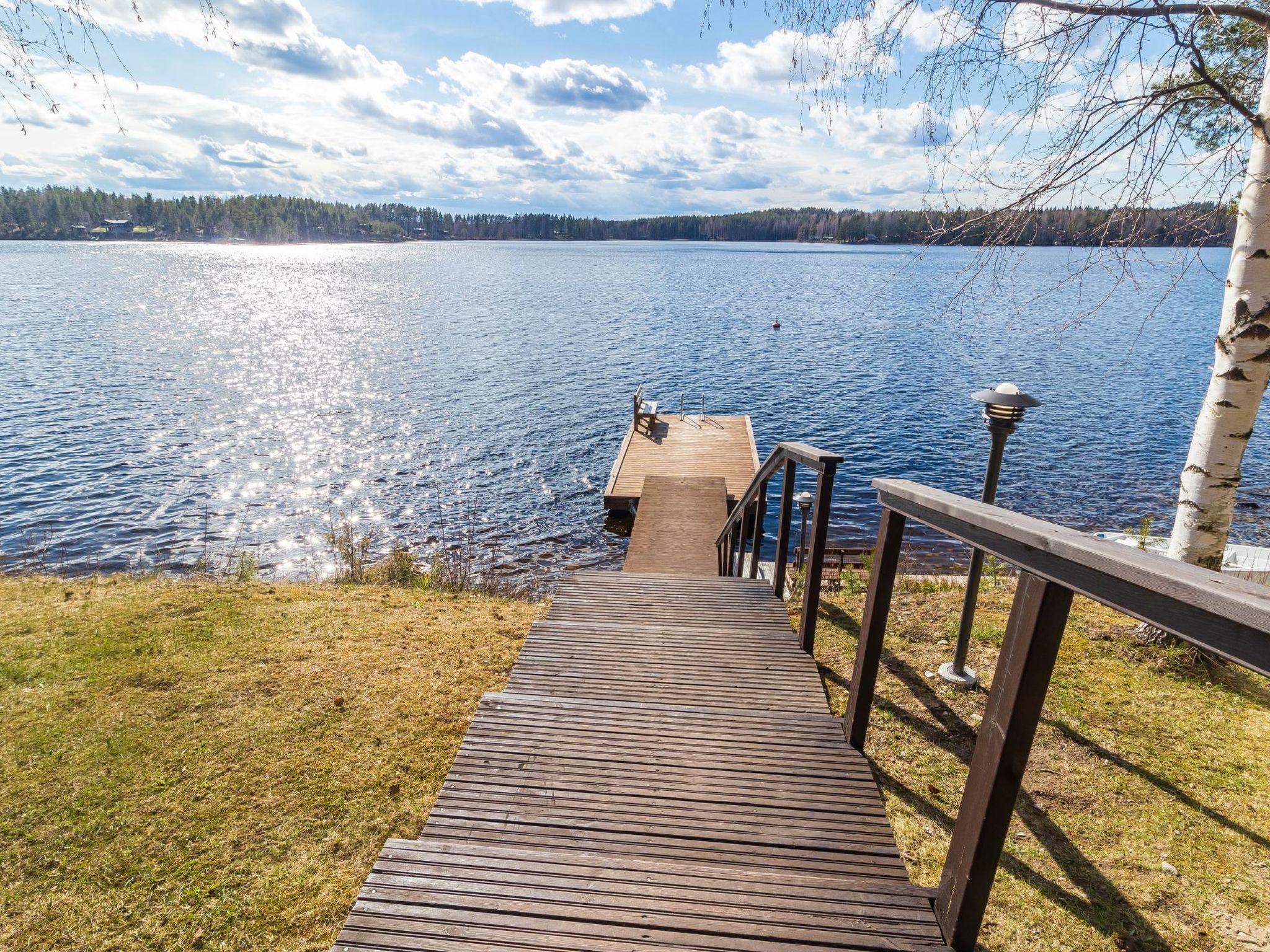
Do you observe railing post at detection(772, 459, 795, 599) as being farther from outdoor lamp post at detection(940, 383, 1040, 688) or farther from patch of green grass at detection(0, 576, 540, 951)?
patch of green grass at detection(0, 576, 540, 951)

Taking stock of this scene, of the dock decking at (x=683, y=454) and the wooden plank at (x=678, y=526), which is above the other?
the wooden plank at (x=678, y=526)

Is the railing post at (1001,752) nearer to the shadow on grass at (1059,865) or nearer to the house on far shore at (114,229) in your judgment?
the shadow on grass at (1059,865)

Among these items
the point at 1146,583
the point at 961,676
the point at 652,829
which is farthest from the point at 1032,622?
the point at 961,676

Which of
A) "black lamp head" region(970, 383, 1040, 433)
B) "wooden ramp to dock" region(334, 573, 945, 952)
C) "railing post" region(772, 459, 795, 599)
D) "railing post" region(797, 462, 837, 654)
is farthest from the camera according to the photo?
"railing post" region(772, 459, 795, 599)

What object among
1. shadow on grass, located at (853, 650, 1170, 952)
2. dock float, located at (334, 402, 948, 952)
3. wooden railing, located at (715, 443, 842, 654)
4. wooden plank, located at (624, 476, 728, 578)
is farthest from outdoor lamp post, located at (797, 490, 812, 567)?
dock float, located at (334, 402, 948, 952)

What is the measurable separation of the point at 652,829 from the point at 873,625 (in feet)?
4.36

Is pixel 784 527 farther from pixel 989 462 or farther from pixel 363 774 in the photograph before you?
pixel 363 774

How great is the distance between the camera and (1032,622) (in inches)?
68.0

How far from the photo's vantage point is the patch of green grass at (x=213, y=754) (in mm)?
3248

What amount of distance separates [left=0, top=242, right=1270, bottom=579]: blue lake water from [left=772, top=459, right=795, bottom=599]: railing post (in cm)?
184

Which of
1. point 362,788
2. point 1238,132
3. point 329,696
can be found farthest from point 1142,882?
point 329,696

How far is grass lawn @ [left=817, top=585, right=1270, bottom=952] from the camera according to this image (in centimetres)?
296

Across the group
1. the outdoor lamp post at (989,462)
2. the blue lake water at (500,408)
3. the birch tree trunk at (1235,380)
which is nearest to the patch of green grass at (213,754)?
the outdoor lamp post at (989,462)

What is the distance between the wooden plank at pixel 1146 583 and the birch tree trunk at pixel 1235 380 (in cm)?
355
